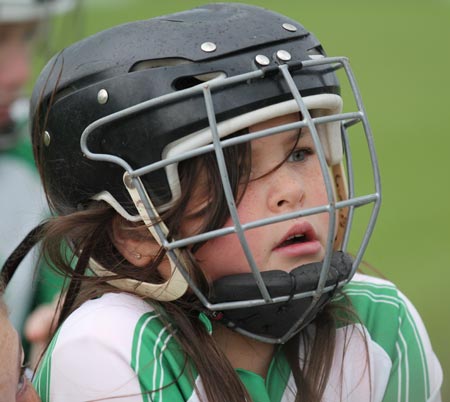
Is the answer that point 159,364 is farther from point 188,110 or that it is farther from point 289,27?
point 289,27

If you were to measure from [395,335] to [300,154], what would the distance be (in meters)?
0.43

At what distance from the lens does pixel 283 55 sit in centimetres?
194

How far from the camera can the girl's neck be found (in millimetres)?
2061

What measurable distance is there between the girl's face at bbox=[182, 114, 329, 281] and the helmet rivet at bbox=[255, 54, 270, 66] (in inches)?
4.1

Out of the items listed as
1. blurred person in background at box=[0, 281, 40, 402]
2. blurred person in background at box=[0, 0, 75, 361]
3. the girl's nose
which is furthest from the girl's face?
→ blurred person in background at box=[0, 0, 75, 361]

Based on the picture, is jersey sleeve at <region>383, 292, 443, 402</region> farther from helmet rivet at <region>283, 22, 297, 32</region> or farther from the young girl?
helmet rivet at <region>283, 22, 297, 32</region>

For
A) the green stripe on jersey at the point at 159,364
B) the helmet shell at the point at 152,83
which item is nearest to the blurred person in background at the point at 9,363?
the green stripe on jersey at the point at 159,364

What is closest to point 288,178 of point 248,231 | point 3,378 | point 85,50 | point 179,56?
point 248,231

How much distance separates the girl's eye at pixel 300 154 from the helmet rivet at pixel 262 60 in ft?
0.59

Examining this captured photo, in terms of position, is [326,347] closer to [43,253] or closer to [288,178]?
[288,178]

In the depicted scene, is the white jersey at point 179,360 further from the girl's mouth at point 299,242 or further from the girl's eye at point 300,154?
the girl's eye at point 300,154

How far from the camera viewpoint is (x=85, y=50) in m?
2.01

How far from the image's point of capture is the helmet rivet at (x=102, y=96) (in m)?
1.92

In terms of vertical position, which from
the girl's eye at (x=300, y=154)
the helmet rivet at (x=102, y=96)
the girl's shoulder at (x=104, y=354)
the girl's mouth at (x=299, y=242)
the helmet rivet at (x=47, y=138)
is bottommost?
the girl's shoulder at (x=104, y=354)
